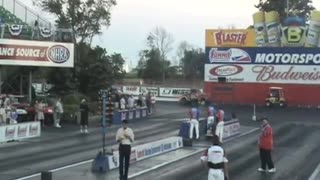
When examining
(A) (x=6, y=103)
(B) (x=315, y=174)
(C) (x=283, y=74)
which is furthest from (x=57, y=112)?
(C) (x=283, y=74)

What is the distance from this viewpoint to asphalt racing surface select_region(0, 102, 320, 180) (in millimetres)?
19141

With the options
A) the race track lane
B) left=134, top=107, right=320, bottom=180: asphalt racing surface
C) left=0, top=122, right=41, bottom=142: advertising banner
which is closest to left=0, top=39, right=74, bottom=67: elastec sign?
left=0, top=122, right=41, bottom=142: advertising banner

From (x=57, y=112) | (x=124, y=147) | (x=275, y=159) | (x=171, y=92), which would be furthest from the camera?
(x=171, y=92)

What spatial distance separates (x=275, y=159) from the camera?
2328 cm

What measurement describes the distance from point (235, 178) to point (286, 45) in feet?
157

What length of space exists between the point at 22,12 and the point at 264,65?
28641 mm

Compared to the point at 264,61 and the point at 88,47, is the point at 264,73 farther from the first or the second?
the point at 88,47

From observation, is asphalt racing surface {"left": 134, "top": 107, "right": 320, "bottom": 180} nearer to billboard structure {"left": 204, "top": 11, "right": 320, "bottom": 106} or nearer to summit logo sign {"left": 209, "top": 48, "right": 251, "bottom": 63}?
billboard structure {"left": 204, "top": 11, "right": 320, "bottom": 106}

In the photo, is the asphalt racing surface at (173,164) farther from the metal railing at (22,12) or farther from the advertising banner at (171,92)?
the advertising banner at (171,92)

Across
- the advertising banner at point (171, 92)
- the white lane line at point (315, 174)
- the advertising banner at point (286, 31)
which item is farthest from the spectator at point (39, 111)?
the advertising banner at point (171, 92)

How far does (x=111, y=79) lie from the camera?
165 ft

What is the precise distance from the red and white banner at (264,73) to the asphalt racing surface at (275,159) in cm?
2392

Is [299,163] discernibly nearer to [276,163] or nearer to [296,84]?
[276,163]

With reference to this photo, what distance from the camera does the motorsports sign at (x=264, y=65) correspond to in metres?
63.0
